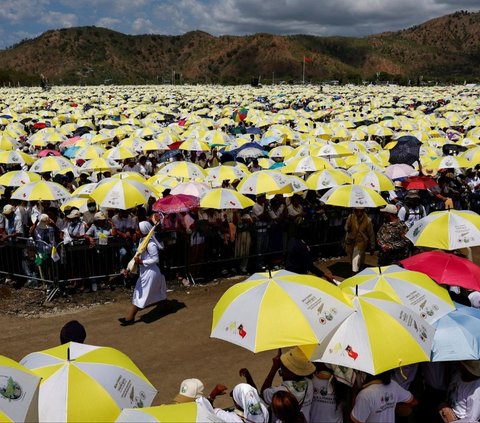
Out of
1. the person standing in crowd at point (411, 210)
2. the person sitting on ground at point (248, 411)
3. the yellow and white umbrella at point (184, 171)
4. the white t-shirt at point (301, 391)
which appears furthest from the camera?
the yellow and white umbrella at point (184, 171)

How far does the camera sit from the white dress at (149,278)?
8.06 metres

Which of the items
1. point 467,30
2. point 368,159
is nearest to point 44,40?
point 467,30

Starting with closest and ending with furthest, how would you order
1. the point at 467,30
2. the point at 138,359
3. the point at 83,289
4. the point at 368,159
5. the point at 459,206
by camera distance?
1. the point at 138,359
2. the point at 83,289
3. the point at 459,206
4. the point at 368,159
5. the point at 467,30

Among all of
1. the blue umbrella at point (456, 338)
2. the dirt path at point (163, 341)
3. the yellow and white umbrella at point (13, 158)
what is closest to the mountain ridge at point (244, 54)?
the yellow and white umbrella at point (13, 158)

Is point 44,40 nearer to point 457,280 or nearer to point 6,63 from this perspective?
point 6,63

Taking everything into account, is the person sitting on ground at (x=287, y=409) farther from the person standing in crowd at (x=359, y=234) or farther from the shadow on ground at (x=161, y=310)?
the person standing in crowd at (x=359, y=234)

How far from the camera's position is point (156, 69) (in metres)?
163

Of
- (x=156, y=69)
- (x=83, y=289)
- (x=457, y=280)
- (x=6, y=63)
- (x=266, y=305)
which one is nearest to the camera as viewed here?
(x=266, y=305)

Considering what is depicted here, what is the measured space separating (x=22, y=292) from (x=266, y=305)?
20.5ft

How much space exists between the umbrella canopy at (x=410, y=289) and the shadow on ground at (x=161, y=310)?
13.1 feet

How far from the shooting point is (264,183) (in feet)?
33.3

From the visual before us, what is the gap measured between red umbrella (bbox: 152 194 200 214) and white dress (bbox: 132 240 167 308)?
1.20 m

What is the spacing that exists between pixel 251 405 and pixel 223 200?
18.3 feet

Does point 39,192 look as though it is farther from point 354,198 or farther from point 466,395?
point 466,395
